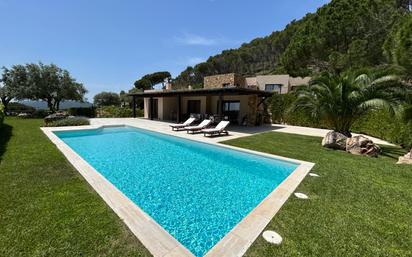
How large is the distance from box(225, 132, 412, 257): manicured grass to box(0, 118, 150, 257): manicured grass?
194 centimetres

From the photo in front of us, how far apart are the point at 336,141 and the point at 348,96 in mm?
2019

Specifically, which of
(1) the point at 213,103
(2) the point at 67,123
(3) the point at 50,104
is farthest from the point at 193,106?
(3) the point at 50,104

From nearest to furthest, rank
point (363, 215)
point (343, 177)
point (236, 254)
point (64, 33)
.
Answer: point (236, 254), point (363, 215), point (343, 177), point (64, 33)

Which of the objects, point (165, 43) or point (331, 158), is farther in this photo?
point (165, 43)

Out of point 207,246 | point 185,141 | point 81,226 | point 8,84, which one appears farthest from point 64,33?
point 207,246

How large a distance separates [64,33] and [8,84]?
15.2 metres

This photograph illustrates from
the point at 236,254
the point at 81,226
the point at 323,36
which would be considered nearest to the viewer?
the point at 236,254

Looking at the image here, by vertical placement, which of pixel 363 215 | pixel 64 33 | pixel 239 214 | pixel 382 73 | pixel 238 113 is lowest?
pixel 239 214

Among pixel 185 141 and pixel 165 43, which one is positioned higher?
pixel 165 43

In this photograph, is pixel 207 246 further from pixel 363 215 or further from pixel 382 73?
pixel 382 73

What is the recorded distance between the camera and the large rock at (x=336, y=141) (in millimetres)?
8591

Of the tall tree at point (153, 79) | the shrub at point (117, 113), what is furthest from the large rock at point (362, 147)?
the tall tree at point (153, 79)

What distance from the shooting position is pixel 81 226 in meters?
2.92

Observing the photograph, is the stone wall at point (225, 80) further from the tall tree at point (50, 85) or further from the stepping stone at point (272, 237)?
the stepping stone at point (272, 237)
